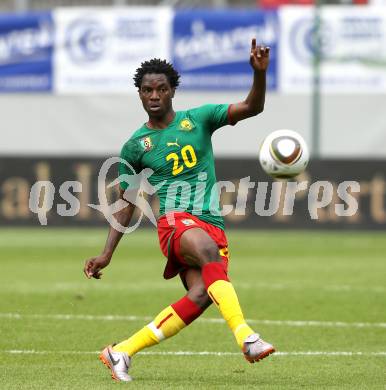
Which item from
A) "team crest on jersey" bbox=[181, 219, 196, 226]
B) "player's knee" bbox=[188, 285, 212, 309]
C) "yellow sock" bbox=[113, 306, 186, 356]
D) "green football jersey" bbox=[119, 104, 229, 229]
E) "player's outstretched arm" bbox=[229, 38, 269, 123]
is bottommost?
"yellow sock" bbox=[113, 306, 186, 356]

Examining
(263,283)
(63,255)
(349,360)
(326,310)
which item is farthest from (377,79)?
(349,360)

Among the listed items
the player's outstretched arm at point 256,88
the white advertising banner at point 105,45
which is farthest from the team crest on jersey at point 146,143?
the white advertising banner at point 105,45

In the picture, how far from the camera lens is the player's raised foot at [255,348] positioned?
24.6 ft

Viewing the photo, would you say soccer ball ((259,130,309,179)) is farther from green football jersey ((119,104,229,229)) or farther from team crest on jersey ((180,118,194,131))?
team crest on jersey ((180,118,194,131))

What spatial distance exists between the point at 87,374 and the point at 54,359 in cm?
78

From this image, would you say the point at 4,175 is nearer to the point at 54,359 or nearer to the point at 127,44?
the point at 127,44

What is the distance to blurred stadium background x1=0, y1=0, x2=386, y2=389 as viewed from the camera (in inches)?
418

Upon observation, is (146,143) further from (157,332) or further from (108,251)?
(157,332)

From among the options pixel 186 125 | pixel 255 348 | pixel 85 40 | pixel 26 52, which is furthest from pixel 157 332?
pixel 26 52

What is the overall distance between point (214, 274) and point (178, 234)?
39cm

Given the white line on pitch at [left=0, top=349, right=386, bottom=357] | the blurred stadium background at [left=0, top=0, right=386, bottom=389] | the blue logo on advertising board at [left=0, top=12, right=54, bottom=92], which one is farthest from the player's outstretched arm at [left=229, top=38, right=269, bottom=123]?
the blue logo on advertising board at [left=0, top=12, right=54, bottom=92]

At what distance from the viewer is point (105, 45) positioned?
28.0 metres

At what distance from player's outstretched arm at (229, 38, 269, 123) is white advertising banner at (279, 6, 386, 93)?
1969cm

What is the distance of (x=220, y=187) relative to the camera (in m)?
23.1
